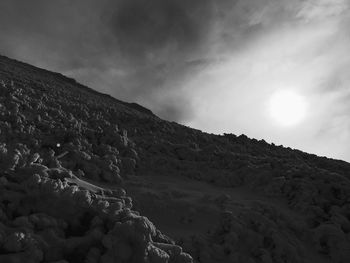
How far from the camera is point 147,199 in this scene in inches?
313

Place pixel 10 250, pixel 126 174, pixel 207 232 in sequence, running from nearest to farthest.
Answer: pixel 10 250 < pixel 207 232 < pixel 126 174

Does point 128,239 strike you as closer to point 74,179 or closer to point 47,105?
point 74,179

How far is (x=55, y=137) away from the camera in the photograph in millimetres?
9891

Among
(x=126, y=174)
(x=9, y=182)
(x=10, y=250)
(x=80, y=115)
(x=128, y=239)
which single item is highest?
(x=80, y=115)

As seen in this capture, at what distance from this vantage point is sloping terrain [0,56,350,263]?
5637 millimetres

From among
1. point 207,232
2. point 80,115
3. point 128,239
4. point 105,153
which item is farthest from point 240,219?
point 80,115

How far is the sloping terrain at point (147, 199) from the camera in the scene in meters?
5.64

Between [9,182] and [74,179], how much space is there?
3.73 ft

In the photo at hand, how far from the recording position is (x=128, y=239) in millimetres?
5648

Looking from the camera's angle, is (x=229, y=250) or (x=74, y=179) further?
(x=74, y=179)

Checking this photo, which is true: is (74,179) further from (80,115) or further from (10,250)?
(80,115)

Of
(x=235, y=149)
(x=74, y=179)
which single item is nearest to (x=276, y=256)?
(x=74, y=179)

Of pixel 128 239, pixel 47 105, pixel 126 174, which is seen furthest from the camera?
pixel 47 105

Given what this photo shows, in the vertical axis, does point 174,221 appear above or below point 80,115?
below
